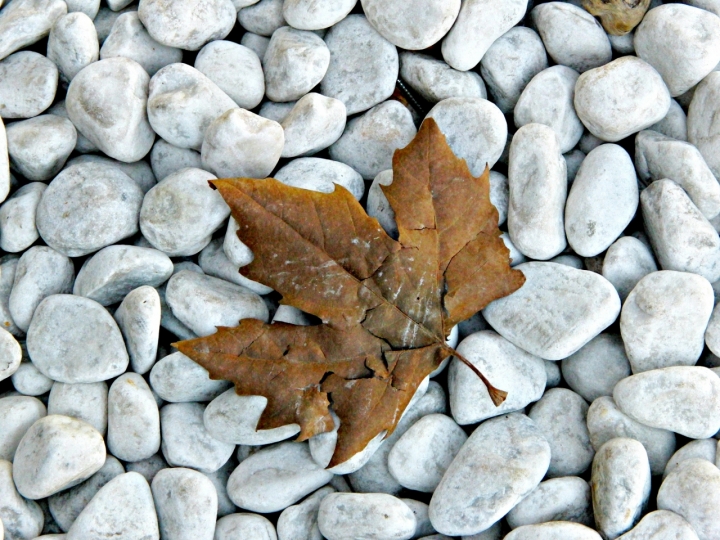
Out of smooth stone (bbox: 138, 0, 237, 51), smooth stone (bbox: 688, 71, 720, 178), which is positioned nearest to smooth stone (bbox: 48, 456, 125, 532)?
smooth stone (bbox: 138, 0, 237, 51)

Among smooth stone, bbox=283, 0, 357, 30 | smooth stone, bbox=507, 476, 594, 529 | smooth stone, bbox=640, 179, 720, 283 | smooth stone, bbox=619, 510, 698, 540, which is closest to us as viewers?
smooth stone, bbox=619, 510, 698, 540

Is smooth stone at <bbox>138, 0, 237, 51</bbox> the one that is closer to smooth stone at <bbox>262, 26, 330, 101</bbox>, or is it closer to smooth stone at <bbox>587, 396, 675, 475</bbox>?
smooth stone at <bbox>262, 26, 330, 101</bbox>

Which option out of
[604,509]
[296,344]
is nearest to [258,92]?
[296,344]

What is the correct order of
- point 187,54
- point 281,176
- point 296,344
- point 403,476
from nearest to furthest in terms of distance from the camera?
point 296,344, point 403,476, point 281,176, point 187,54

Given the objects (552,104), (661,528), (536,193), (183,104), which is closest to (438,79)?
(552,104)

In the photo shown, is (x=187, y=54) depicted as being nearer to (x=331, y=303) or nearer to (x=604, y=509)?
(x=331, y=303)

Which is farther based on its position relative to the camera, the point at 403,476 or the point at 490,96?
the point at 490,96

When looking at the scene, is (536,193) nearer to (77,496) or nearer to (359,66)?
(359,66)
